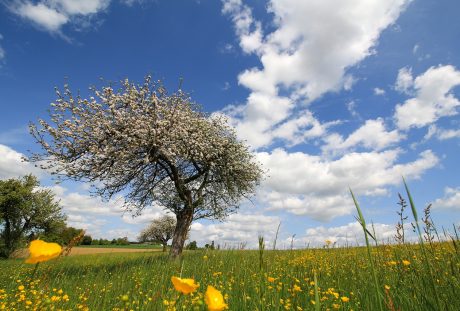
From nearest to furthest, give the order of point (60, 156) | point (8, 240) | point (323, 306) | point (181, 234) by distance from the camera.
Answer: point (323, 306), point (60, 156), point (181, 234), point (8, 240)

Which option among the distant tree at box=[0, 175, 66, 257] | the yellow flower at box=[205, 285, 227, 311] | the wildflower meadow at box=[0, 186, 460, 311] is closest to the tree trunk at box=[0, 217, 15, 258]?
the distant tree at box=[0, 175, 66, 257]

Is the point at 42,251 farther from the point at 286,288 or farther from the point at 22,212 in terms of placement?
the point at 22,212

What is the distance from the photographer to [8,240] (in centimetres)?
3988

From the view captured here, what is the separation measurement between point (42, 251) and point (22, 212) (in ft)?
154

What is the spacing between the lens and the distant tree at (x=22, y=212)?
39.2 metres

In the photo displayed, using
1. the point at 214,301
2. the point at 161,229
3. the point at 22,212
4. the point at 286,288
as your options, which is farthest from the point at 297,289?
the point at 161,229

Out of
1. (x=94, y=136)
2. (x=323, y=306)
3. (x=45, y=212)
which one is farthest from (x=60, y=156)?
(x=45, y=212)

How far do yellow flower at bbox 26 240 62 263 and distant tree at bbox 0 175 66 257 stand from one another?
44.7 m

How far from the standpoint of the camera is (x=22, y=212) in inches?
1587

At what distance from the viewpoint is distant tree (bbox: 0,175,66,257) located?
129ft

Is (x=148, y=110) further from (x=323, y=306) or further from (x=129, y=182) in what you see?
(x=323, y=306)

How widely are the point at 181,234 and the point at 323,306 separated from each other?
14223 mm

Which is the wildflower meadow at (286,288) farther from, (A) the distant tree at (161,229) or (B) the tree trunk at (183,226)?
(A) the distant tree at (161,229)

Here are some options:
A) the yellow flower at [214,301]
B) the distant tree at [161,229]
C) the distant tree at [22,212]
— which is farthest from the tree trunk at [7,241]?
the yellow flower at [214,301]
